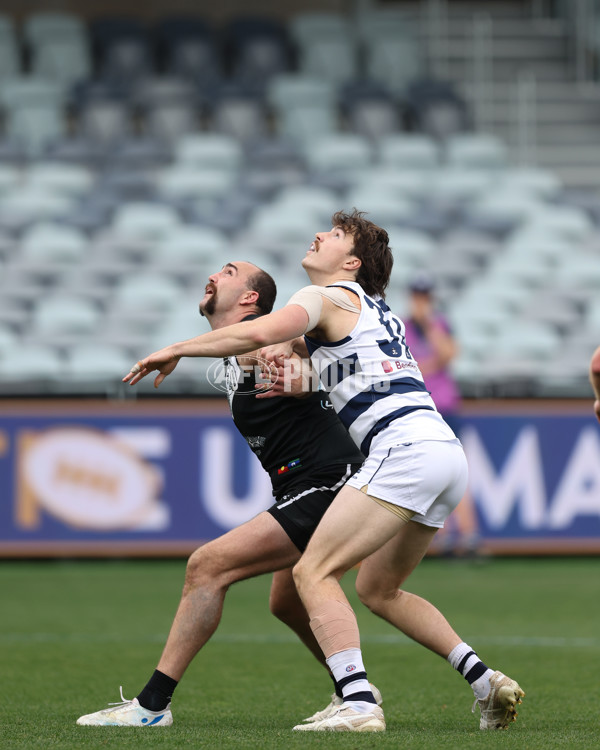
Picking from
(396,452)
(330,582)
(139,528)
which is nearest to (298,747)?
(330,582)

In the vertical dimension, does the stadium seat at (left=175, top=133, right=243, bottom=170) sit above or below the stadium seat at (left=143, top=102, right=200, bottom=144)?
below

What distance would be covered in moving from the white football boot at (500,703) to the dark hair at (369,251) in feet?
5.07

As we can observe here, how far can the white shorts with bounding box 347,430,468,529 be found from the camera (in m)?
4.52

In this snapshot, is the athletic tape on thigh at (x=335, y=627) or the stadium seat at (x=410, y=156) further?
the stadium seat at (x=410, y=156)

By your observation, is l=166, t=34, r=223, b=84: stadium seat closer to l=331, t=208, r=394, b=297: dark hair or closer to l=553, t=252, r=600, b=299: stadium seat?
Answer: l=553, t=252, r=600, b=299: stadium seat

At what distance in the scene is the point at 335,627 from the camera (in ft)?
14.6

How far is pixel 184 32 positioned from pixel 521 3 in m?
5.93

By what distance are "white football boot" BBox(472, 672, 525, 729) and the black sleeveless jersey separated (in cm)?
103

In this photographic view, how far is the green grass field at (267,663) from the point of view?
175 inches

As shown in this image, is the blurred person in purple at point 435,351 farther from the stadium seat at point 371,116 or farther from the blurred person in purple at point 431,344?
the stadium seat at point 371,116

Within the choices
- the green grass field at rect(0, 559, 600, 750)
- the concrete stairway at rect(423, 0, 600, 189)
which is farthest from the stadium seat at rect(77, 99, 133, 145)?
the green grass field at rect(0, 559, 600, 750)

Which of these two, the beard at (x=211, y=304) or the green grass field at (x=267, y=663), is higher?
the beard at (x=211, y=304)

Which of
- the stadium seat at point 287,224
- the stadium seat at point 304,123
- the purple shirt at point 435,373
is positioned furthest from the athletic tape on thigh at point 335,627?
the stadium seat at point 304,123

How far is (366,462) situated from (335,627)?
60 centimetres
